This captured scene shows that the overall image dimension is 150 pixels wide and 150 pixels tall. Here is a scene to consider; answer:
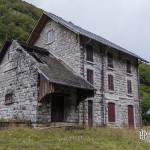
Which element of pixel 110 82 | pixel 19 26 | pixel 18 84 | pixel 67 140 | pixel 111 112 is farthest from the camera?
pixel 19 26

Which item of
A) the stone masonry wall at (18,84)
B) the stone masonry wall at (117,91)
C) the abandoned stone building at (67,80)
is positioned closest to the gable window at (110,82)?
the abandoned stone building at (67,80)

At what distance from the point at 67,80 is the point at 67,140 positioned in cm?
639

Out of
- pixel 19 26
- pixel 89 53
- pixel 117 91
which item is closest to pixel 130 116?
pixel 117 91

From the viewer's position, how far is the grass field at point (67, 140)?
16.0 meters

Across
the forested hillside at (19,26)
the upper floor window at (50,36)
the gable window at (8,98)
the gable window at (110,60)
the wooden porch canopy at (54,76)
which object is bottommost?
the gable window at (8,98)

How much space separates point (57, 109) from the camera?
24281 millimetres

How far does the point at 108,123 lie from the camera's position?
27953mm

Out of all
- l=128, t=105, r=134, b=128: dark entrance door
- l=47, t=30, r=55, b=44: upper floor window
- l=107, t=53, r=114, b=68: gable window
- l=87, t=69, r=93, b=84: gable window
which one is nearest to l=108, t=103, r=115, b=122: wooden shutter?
l=128, t=105, r=134, b=128: dark entrance door

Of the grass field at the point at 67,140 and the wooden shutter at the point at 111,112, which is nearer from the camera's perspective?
the grass field at the point at 67,140

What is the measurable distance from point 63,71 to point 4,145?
10721mm

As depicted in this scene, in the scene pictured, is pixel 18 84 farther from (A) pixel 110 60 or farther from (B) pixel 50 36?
(A) pixel 110 60

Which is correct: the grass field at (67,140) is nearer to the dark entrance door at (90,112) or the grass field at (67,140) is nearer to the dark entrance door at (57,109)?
the dark entrance door at (57,109)

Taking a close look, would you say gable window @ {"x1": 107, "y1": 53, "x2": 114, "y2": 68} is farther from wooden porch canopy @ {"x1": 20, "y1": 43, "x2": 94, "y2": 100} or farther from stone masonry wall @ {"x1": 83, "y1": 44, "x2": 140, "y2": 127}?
wooden porch canopy @ {"x1": 20, "y1": 43, "x2": 94, "y2": 100}

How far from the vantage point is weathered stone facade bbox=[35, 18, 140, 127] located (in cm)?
2698
